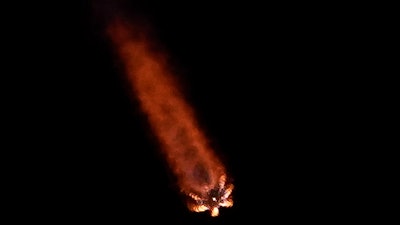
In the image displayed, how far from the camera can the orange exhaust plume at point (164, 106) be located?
21.9 feet

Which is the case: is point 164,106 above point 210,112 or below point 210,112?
below

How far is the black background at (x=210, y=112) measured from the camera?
663 cm

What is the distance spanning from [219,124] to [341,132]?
6.43 ft

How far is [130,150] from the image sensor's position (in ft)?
22.2

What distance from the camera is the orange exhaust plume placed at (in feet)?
21.9

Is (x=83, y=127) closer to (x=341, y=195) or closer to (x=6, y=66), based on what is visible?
→ (x=6, y=66)

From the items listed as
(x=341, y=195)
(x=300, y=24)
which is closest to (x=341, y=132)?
(x=341, y=195)

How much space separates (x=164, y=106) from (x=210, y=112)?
74cm

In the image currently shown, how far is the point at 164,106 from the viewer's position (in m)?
6.84

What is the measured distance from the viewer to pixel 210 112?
6.81 m

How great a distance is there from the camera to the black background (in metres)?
6.63

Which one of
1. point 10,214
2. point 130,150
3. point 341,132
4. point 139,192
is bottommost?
point 10,214

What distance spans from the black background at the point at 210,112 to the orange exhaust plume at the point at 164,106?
160mm

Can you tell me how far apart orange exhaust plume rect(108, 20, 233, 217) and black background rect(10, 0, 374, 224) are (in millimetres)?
160
